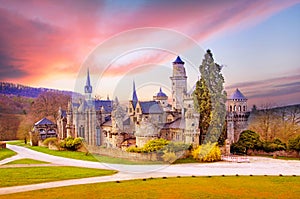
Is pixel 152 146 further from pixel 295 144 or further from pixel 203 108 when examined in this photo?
pixel 295 144

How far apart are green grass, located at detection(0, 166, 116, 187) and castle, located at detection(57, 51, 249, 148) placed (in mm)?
7849

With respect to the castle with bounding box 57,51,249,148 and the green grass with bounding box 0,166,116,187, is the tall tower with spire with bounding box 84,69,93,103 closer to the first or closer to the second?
the castle with bounding box 57,51,249,148

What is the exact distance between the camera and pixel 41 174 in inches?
866

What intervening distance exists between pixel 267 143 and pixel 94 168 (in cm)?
1601

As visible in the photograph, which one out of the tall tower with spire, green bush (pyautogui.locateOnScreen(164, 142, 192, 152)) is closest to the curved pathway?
green bush (pyautogui.locateOnScreen(164, 142, 192, 152))

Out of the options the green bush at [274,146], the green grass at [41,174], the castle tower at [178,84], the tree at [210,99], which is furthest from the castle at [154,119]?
the green grass at [41,174]

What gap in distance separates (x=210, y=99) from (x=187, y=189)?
14.3 meters

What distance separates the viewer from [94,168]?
24.2 meters

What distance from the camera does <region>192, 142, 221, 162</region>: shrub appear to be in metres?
26.7

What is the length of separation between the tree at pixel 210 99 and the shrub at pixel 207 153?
71.5 inches

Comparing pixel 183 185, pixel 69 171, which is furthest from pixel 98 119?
pixel 183 185

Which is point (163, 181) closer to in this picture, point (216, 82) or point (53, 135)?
point (216, 82)

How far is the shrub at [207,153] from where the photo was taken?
1053 inches

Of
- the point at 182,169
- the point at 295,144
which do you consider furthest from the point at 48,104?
the point at 295,144
